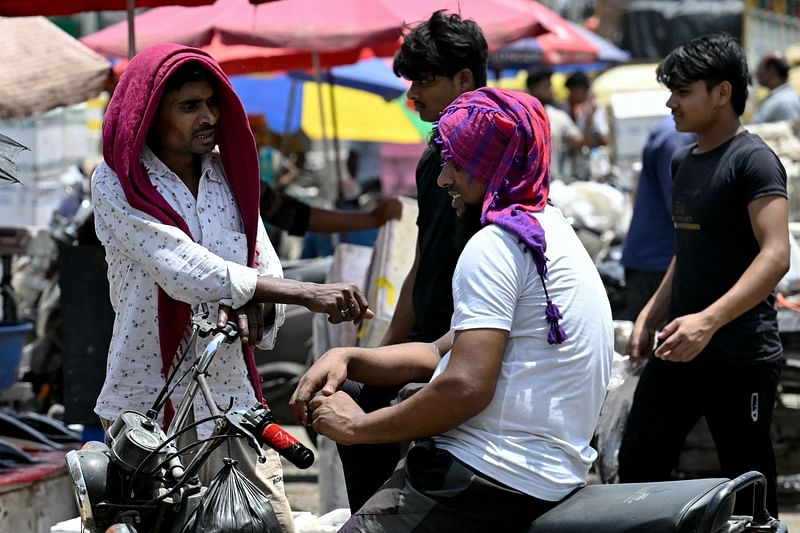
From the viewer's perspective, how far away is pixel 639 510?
269cm

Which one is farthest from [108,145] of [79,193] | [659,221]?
[79,193]

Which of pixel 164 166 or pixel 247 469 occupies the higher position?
pixel 164 166

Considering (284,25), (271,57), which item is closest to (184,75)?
(284,25)

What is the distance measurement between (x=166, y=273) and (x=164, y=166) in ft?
1.13

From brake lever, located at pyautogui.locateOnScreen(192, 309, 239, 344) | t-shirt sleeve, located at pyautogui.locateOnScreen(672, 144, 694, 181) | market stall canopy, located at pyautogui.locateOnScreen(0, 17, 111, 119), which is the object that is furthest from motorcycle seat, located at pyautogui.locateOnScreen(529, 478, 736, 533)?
market stall canopy, located at pyautogui.locateOnScreen(0, 17, 111, 119)

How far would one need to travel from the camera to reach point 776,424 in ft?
20.8

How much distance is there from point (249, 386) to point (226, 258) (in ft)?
1.21

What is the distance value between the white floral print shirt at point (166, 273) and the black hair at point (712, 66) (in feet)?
5.80

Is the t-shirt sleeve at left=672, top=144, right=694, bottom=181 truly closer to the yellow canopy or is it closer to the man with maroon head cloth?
the man with maroon head cloth

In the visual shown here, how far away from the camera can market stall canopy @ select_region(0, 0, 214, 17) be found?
5508 millimetres

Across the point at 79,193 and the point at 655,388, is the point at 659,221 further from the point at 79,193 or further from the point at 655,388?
the point at 79,193

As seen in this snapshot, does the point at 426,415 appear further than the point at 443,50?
No

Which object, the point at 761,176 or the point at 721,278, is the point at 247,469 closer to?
the point at 721,278

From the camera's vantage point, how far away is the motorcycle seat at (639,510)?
104 inches
